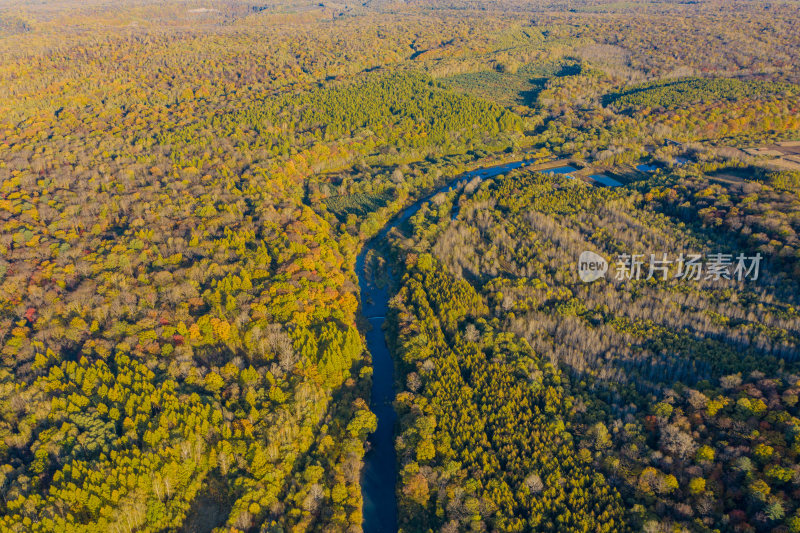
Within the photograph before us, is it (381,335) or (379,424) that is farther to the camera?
(381,335)

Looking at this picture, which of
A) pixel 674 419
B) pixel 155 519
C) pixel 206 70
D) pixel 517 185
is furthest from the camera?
pixel 206 70

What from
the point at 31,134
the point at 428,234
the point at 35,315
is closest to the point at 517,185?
the point at 428,234

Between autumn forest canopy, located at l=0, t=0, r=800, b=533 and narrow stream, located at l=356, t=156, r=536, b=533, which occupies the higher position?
autumn forest canopy, located at l=0, t=0, r=800, b=533

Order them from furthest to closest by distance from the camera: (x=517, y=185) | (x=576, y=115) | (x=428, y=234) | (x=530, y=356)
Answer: (x=576, y=115)
(x=517, y=185)
(x=428, y=234)
(x=530, y=356)

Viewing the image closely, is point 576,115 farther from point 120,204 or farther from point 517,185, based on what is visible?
point 120,204

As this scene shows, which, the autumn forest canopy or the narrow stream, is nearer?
the autumn forest canopy
